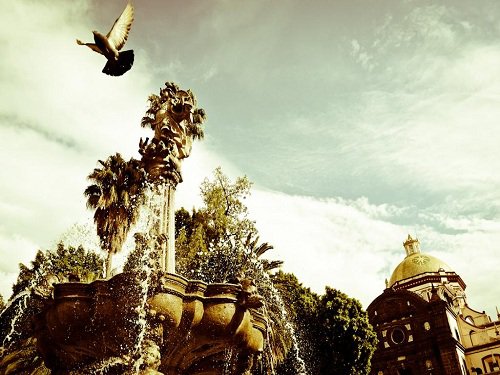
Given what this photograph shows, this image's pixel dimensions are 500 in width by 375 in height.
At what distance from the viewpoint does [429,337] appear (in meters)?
39.6

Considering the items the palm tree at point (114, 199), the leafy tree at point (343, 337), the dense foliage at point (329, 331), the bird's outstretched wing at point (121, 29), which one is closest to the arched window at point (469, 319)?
the leafy tree at point (343, 337)

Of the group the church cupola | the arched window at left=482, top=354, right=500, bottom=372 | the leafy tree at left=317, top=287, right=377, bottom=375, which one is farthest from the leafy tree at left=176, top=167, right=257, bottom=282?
the church cupola

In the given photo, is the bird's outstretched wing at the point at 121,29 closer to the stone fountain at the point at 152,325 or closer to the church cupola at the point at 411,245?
the stone fountain at the point at 152,325

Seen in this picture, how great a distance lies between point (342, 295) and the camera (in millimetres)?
25281

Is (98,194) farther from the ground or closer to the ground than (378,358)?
farther from the ground

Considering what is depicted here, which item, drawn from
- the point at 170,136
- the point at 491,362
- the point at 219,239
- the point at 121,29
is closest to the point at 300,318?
the point at 219,239

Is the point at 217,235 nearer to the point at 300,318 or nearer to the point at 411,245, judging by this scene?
the point at 300,318

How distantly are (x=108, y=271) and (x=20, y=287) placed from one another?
40.8 feet

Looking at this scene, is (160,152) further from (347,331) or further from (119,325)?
(347,331)

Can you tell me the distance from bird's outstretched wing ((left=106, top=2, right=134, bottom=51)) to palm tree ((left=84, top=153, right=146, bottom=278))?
10522 mm

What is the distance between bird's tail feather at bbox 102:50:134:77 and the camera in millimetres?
6770

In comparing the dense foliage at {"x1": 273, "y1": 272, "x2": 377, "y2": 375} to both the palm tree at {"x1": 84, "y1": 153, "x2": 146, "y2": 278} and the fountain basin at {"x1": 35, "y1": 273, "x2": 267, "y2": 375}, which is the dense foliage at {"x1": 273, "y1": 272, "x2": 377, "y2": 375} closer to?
the palm tree at {"x1": 84, "y1": 153, "x2": 146, "y2": 278}

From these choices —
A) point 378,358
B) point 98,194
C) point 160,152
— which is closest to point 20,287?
point 98,194

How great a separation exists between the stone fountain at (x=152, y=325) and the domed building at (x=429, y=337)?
3658cm
